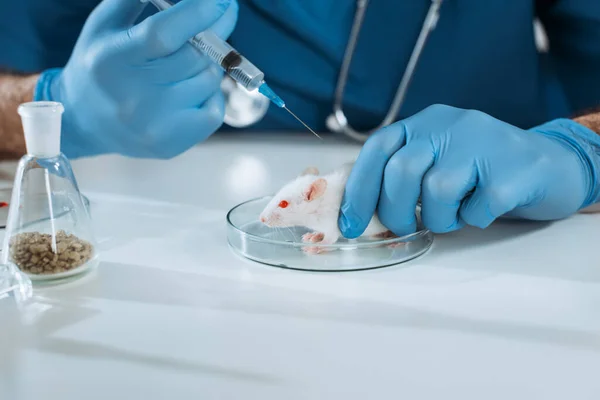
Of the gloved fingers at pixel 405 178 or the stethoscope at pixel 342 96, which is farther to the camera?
the stethoscope at pixel 342 96

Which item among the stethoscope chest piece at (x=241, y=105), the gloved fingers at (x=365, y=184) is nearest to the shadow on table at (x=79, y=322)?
the gloved fingers at (x=365, y=184)

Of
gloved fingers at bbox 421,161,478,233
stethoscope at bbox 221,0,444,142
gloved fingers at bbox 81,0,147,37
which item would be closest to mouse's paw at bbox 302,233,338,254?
gloved fingers at bbox 421,161,478,233

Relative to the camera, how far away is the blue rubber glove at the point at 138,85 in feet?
3.18

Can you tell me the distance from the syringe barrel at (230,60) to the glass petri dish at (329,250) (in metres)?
0.20

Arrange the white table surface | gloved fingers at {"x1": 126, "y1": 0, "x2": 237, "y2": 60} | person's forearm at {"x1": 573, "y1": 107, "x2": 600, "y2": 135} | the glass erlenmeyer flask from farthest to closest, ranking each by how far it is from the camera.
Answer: person's forearm at {"x1": 573, "y1": 107, "x2": 600, "y2": 135}, gloved fingers at {"x1": 126, "y1": 0, "x2": 237, "y2": 60}, the glass erlenmeyer flask, the white table surface

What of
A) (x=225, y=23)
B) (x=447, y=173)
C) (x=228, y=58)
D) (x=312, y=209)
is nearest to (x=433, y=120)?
(x=447, y=173)

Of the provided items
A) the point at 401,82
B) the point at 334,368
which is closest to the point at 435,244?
the point at 334,368

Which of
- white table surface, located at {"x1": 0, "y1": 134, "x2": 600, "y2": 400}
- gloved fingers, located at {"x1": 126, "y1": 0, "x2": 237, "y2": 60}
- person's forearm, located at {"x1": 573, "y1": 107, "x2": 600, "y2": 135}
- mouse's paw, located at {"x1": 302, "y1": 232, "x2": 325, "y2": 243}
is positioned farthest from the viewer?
person's forearm, located at {"x1": 573, "y1": 107, "x2": 600, "y2": 135}

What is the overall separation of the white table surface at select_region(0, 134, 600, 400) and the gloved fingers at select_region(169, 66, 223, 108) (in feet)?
0.74

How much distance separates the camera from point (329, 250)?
2.51 feet

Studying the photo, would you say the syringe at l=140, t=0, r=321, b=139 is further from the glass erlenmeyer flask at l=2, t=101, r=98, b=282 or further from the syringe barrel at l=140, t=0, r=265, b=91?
the glass erlenmeyer flask at l=2, t=101, r=98, b=282

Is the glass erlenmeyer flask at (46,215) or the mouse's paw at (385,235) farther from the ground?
the glass erlenmeyer flask at (46,215)

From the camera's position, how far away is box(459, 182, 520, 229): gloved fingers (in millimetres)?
765

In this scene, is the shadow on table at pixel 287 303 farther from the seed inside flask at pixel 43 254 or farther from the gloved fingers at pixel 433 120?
the gloved fingers at pixel 433 120
